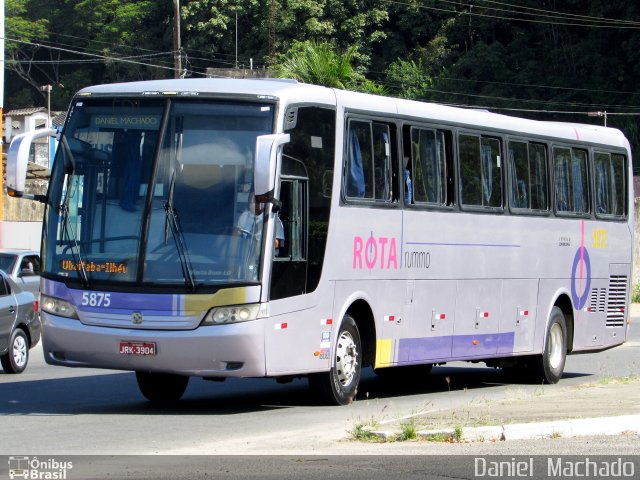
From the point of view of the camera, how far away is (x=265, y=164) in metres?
12.4

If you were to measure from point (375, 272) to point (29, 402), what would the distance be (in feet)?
14.4

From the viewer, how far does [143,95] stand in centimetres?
1362

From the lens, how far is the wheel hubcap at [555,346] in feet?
63.6

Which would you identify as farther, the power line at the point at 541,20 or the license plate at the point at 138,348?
the power line at the point at 541,20

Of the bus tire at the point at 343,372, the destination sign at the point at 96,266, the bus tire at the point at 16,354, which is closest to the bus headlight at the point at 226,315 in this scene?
the destination sign at the point at 96,266

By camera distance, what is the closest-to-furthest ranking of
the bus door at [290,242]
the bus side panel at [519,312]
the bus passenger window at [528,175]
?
the bus door at [290,242]
the bus side panel at [519,312]
the bus passenger window at [528,175]

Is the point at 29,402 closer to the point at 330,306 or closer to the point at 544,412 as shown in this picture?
the point at 330,306

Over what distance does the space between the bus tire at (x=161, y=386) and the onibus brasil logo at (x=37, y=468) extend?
4909mm

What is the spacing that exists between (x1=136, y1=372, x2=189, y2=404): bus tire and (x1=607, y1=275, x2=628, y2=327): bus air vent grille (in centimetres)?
847

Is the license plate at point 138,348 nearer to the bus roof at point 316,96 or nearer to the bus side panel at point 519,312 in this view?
the bus roof at point 316,96

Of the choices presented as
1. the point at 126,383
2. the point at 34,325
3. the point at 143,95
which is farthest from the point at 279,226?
the point at 34,325

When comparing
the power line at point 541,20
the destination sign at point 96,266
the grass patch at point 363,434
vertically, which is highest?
the power line at point 541,20

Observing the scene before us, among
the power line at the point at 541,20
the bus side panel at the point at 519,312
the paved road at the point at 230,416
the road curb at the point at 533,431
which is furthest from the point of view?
the power line at the point at 541,20

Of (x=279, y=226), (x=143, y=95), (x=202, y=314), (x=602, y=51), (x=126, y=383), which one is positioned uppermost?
(x=602, y=51)
